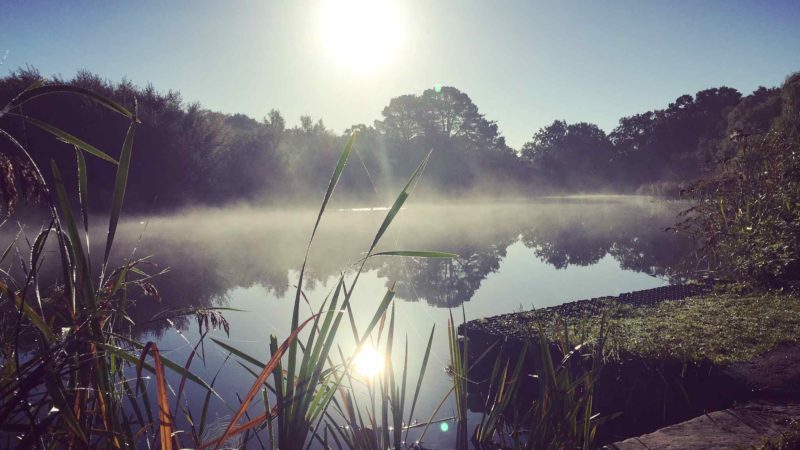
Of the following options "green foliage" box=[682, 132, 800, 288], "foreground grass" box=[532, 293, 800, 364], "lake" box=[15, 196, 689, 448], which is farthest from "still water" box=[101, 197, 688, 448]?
"green foliage" box=[682, 132, 800, 288]

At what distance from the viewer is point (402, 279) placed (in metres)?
9.43

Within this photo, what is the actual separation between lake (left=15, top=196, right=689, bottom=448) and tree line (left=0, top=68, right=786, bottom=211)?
200 cm

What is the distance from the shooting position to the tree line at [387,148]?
18.4 m

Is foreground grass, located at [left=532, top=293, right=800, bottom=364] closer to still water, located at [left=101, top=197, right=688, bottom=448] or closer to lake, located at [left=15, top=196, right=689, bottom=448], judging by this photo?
still water, located at [left=101, top=197, right=688, bottom=448]

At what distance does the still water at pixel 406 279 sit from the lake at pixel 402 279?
0.02m

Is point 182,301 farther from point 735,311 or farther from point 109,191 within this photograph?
point 109,191

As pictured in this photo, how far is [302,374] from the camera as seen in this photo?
42.8 inches

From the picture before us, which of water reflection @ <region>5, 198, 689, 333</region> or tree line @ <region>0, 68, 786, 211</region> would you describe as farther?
tree line @ <region>0, 68, 786, 211</region>

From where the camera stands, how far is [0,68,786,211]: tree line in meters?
18.4

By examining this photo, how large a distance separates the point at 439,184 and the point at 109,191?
29.8 meters

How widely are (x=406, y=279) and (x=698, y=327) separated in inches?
235

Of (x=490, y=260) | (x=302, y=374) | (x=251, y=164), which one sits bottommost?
(x=490, y=260)

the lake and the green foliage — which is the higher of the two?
the green foliage

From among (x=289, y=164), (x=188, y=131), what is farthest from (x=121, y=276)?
(x=289, y=164)
